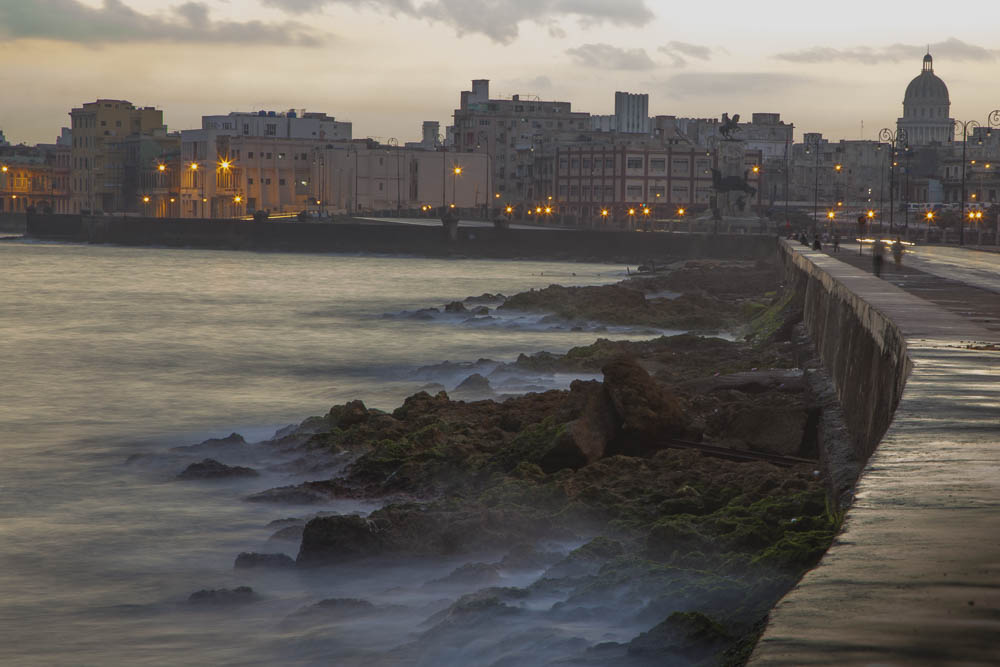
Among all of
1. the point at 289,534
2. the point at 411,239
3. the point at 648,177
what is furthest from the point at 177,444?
the point at 648,177

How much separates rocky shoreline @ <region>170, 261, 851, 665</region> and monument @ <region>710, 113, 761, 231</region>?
83.0 meters

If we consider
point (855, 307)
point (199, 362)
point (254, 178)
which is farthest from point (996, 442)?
point (254, 178)

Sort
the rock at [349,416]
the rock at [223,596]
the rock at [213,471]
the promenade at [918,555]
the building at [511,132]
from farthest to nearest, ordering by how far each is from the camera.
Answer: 1. the building at [511,132]
2. the rock at [349,416]
3. the rock at [213,471]
4. the rock at [223,596]
5. the promenade at [918,555]

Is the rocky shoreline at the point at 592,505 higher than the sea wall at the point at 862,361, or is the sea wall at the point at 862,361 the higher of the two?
the sea wall at the point at 862,361

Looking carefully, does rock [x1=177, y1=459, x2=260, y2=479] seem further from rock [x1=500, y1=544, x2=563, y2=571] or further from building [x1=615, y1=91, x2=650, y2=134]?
building [x1=615, y1=91, x2=650, y2=134]

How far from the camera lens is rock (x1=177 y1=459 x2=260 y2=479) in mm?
18672

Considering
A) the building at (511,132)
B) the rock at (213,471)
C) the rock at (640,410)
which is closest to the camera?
the rock at (640,410)

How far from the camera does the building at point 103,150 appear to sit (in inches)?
7136

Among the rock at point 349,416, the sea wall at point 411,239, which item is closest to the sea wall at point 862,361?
the rock at point 349,416

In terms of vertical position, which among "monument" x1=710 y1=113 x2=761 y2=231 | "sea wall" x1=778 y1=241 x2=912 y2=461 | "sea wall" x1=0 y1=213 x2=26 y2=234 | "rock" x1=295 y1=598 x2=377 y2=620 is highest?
"monument" x1=710 y1=113 x2=761 y2=231

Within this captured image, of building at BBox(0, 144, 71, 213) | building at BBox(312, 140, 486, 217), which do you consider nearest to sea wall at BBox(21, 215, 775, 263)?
building at BBox(312, 140, 486, 217)

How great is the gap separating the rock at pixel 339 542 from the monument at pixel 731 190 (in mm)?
88475

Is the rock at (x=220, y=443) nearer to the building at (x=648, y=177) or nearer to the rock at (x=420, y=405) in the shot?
the rock at (x=420, y=405)

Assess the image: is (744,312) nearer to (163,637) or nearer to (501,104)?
(163,637)
